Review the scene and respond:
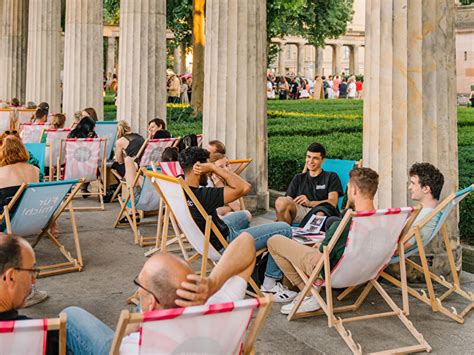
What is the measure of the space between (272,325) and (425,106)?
2.48m

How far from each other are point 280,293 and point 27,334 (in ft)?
11.0

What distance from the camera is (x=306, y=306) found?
5.59 m

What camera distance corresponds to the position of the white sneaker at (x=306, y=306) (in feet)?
18.3

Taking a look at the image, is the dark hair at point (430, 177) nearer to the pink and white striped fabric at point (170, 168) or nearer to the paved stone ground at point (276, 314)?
the paved stone ground at point (276, 314)

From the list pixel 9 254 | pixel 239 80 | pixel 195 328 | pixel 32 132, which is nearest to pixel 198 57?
pixel 32 132

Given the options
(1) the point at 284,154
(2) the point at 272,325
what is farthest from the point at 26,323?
(1) the point at 284,154

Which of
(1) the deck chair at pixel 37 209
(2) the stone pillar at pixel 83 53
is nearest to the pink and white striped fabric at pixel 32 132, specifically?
(2) the stone pillar at pixel 83 53

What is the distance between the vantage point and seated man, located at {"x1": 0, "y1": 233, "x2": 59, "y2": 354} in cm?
320

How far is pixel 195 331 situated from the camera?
2979 mm

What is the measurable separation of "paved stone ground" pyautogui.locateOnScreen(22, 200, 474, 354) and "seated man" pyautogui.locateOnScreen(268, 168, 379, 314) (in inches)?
11.1

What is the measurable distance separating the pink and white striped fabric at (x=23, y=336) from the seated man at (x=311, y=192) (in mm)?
4748

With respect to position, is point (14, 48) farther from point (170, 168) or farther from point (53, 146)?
point (170, 168)

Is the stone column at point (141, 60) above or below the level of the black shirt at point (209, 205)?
above

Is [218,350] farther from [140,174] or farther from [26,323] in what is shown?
[140,174]
